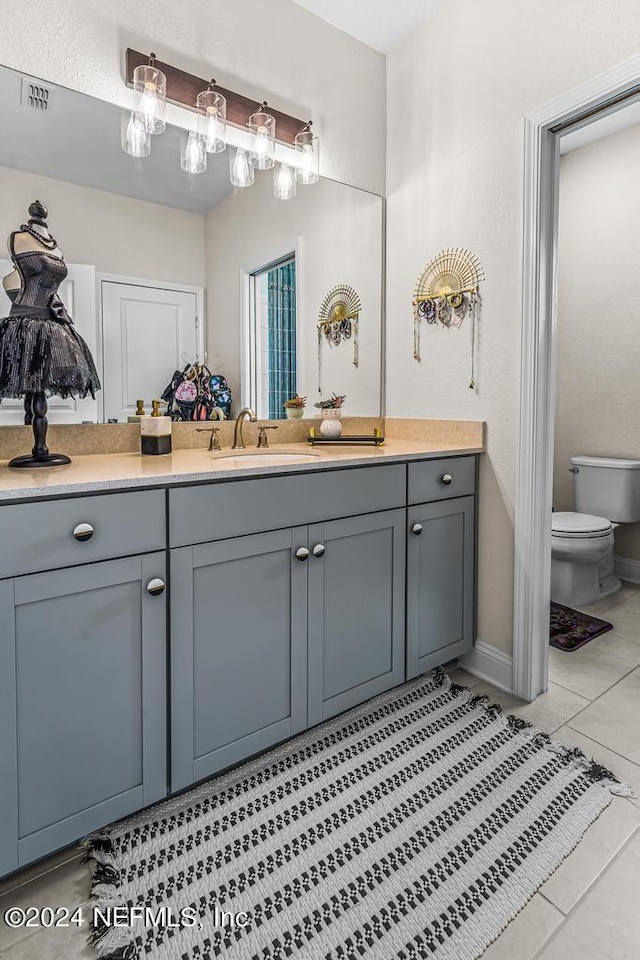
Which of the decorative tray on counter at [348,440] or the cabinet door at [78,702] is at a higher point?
the decorative tray on counter at [348,440]

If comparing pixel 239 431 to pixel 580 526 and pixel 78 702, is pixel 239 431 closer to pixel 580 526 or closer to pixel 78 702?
pixel 78 702

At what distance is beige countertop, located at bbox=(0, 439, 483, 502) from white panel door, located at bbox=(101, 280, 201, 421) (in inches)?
8.3

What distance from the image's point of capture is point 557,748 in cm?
165

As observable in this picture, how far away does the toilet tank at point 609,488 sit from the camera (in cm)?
302

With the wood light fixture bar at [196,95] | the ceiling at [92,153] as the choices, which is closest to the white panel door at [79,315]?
the ceiling at [92,153]

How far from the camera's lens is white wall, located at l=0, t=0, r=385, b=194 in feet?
4.96

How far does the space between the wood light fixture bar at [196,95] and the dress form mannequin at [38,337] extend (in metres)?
0.62

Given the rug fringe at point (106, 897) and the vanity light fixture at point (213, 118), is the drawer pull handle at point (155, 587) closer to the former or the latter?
the rug fringe at point (106, 897)

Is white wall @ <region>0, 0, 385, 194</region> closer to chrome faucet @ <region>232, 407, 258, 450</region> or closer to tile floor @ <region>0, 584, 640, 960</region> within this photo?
chrome faucet @ <region>232, 407, 258, 450</region>

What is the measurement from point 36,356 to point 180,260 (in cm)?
66

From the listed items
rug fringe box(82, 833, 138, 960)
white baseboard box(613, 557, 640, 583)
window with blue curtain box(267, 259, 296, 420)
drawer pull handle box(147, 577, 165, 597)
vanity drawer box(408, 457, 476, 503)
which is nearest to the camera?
rug fringe box(82, 833, 138, 960)

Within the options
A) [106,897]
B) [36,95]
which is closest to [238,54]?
[36,95]

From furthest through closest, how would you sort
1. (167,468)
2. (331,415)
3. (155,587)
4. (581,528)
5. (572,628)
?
(581,528) → (572,628) → (331,415) → (167,468) → (155,587)

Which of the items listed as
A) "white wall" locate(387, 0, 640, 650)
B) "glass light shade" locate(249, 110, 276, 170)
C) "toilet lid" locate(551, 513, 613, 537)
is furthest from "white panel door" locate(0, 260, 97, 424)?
"toilet lid" locate(551, 513, 613, 537)
